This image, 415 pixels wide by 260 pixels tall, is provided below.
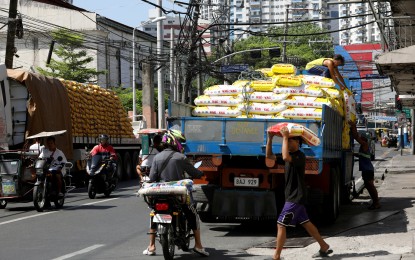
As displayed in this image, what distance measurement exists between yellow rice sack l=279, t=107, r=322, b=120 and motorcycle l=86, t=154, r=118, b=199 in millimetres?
9513

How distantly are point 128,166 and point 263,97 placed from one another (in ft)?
67.9

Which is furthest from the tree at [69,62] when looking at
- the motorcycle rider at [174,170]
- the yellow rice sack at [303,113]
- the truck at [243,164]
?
the motorcycle rider at [174,170]

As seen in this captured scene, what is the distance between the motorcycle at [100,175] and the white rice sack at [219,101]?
8332mm

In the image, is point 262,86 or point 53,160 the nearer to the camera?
point 262,86

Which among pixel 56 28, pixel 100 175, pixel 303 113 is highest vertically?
pixel 56 28

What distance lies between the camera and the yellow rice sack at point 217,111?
14.4 m

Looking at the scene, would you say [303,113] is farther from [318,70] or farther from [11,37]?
[11,37]

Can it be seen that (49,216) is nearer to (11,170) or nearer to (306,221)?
(11,170)

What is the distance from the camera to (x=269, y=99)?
14320mm

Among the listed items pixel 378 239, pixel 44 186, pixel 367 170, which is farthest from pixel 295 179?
pixel 44 186

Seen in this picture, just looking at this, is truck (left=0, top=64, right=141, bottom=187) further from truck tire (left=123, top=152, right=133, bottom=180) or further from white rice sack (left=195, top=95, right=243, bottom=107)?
white rice sack (left=195, top=95, right=243, bottom=107)

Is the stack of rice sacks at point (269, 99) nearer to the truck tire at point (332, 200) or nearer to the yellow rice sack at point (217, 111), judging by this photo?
the yellow rice sack at point (217, 111)

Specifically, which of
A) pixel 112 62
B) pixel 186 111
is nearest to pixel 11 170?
pixel 186 111

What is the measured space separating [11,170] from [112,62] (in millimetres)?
56227
